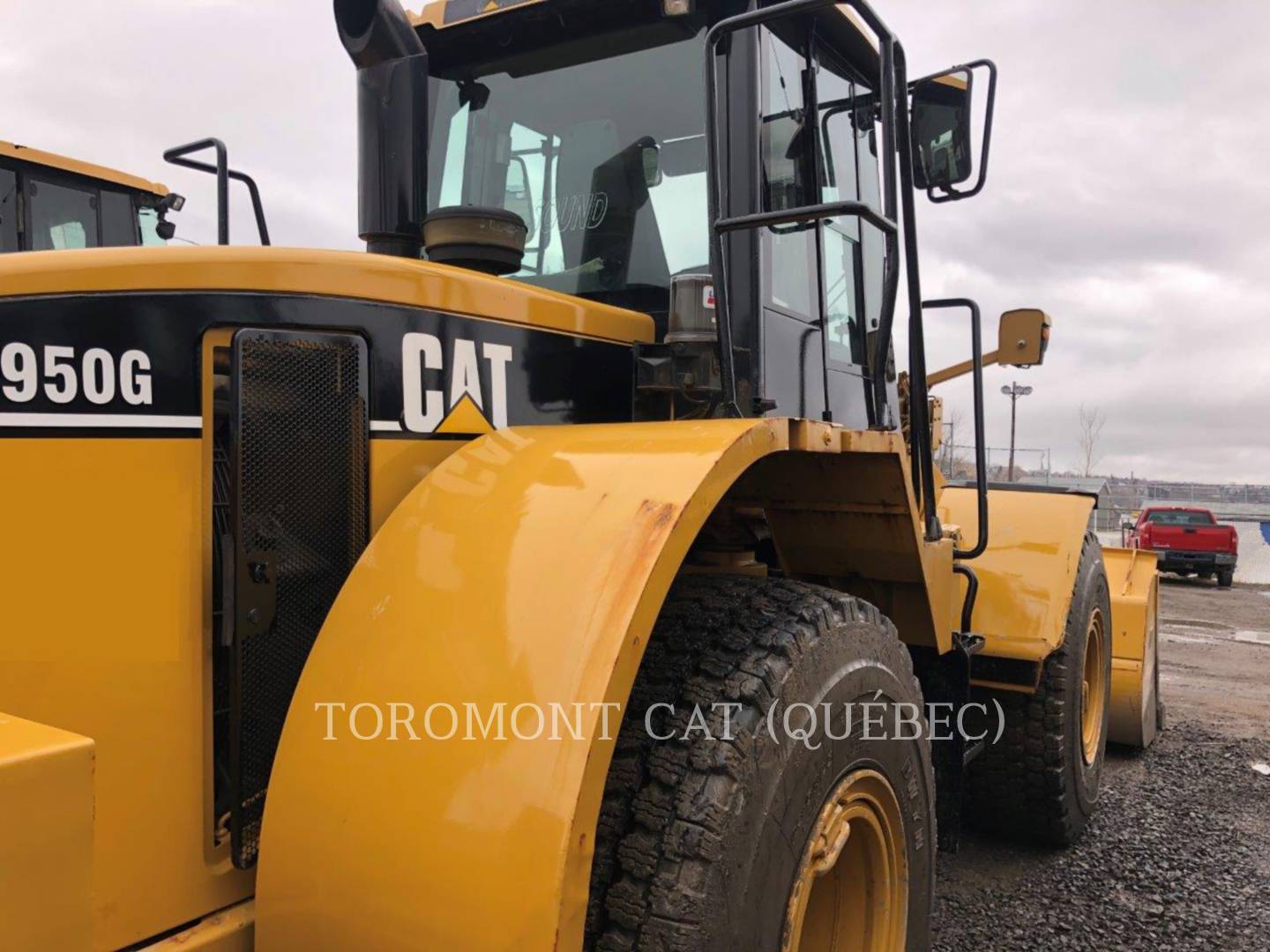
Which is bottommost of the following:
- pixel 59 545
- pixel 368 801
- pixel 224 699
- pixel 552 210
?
pixel 368 801

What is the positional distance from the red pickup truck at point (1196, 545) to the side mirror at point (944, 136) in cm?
1712

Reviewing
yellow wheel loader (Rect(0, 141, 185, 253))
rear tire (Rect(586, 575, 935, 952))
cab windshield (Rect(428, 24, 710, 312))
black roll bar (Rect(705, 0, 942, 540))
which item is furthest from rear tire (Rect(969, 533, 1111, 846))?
yellow wheel loader (Rect(0, 141, 185, 253))

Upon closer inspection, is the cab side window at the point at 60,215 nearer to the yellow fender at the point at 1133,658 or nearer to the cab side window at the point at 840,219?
the cab side window at the point at 840,219

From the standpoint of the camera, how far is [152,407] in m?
1.70

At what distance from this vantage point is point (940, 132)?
3.63 m

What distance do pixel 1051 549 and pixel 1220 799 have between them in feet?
6.11

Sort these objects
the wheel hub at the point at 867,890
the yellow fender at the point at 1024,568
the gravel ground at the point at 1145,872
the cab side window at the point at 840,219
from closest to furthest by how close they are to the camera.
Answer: the wheel hub at the point at 867,890, the cab side window at the point at 840,219, the gravel ground at the point at 1145,872, the yellow fender at the point at 1024,568

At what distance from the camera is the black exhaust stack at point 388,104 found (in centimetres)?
228

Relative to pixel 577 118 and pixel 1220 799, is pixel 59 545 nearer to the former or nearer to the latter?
pixel 577 118

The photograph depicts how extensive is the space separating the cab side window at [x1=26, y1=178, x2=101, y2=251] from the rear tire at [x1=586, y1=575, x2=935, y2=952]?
6900 mm

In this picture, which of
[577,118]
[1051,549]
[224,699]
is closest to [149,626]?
[224,699]

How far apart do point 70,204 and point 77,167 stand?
0.90 feet

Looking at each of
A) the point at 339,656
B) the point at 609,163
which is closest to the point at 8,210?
the point at 609,163

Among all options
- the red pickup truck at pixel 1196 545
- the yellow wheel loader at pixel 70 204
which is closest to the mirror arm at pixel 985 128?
the yellow wheel loader at pixel 70 204
